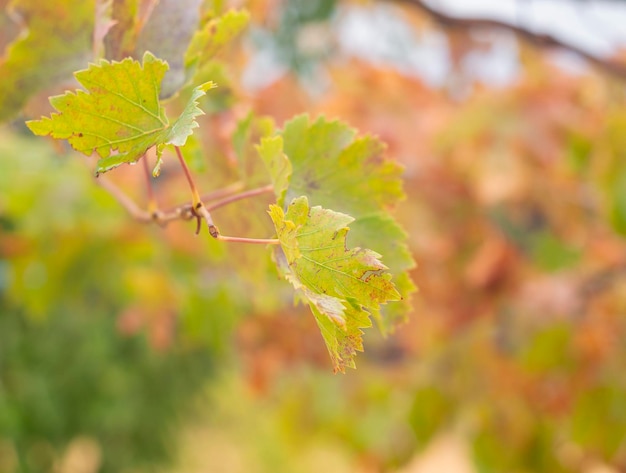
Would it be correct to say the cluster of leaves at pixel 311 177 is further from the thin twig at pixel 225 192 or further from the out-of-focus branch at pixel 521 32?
the out-of-focus branch at pixel 521 32

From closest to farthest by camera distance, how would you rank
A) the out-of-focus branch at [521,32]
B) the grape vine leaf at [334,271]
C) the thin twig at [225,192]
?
1. the grape vine leaf at [334,271]
2. the thin twig at [225,192]
3. the out-of-focus branch at [521,32]

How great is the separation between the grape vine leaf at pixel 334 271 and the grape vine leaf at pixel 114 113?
0.07 meters

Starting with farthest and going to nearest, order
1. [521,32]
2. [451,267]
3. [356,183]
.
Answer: [451,267], [521,32], [356,183]

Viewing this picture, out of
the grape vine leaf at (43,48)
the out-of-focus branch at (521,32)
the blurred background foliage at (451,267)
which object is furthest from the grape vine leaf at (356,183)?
the out-of-focus branch at (521,32)

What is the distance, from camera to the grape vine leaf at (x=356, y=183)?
390 mm

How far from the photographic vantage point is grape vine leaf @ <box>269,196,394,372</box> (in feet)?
0.95

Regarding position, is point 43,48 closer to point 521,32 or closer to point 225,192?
point 225,192

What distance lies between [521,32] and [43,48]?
992 millimetres

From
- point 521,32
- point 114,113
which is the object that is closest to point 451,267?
point 521,32

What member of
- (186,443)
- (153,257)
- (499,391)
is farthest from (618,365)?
(186,443)

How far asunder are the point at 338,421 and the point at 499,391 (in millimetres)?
588

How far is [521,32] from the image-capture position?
1.27 m

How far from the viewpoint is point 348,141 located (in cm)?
40

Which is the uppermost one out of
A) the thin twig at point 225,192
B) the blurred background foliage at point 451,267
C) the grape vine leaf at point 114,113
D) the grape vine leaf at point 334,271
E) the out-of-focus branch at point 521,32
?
the grape vine leaf at point 114,113
